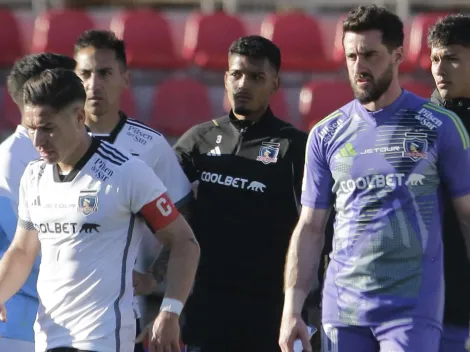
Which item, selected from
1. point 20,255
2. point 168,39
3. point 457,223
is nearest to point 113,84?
point 20,255

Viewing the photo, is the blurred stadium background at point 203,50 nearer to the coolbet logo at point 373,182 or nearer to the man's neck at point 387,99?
the man's neck at point 387,99

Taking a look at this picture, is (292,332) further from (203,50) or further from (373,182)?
(203,50)

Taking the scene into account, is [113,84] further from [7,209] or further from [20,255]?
[20,255]

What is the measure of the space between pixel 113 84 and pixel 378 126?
183 centimetres

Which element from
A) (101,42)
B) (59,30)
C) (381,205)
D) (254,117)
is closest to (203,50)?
(59,30)

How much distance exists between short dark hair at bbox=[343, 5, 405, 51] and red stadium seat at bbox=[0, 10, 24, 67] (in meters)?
7.08

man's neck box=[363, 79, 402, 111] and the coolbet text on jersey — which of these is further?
the coolbet text on jersey

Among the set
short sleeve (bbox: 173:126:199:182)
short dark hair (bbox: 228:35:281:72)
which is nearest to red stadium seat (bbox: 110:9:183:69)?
short dark hair (bbox: 228:35:281:72)

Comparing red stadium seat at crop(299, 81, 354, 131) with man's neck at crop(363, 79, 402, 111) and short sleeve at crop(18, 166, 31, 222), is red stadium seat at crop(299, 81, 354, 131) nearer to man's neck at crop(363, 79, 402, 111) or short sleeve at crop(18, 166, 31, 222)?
man's neck at crop(363, 79, 402, 111)

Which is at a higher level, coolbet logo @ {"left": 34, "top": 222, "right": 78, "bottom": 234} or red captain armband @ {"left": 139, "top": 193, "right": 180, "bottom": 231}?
red captain armband @ {"left": 139, "top": 193, "right": 180, "bottom": 231}

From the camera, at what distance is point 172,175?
17.6ft

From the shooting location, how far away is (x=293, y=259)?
4.57 m

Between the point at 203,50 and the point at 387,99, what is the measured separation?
6.61 meters

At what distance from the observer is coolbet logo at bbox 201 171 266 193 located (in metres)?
5.38
